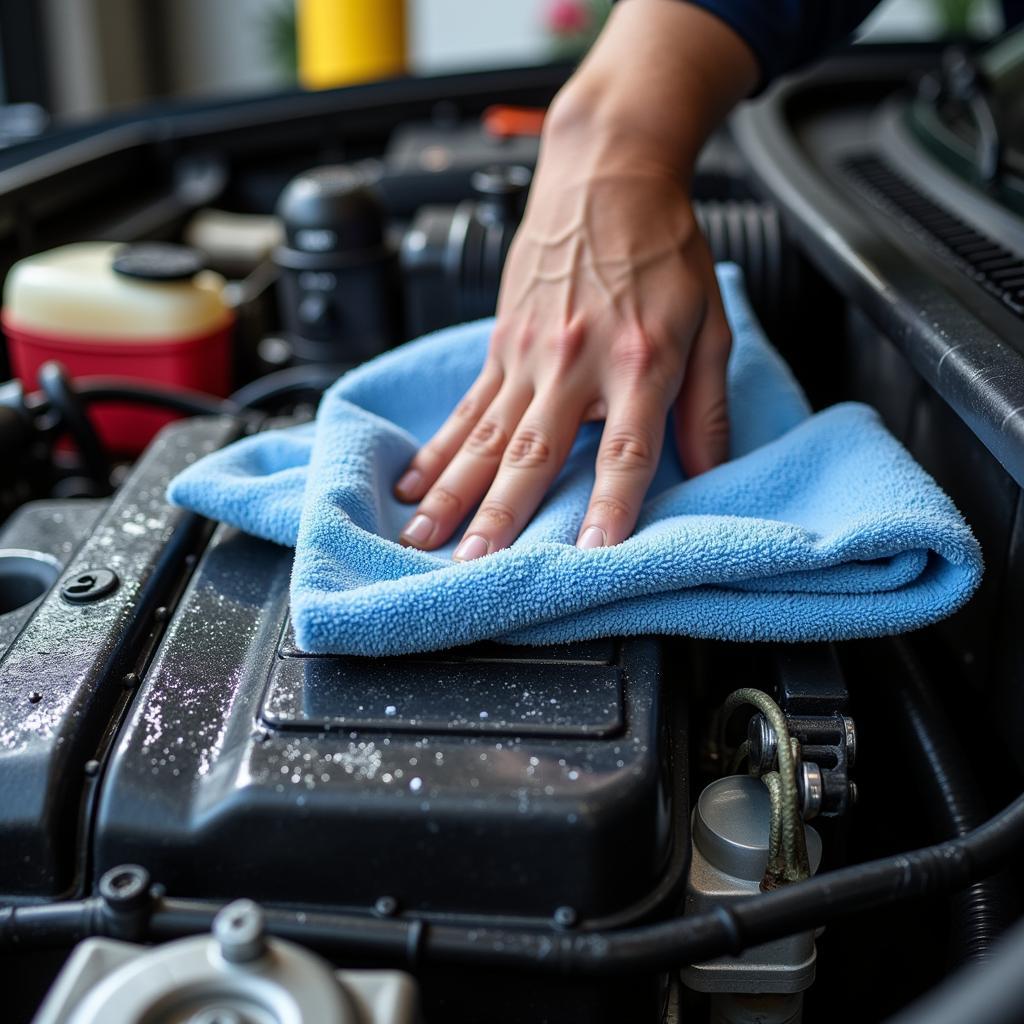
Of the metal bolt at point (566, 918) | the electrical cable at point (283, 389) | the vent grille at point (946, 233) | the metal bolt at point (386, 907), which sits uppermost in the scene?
the vent grille at point (946, 233)

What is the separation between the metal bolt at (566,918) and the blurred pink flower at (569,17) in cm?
355

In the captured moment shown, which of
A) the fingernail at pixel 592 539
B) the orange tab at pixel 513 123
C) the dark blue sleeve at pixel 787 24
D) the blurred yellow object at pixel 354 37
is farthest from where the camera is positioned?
the blurred yellow object at pixel 354 37

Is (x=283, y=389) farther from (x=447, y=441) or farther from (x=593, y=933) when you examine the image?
(x=593, y=933)

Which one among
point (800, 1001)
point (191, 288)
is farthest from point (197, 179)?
point (800, 1001)

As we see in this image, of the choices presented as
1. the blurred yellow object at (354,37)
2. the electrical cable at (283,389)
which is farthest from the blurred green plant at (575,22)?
the electrical cable at (283,389)

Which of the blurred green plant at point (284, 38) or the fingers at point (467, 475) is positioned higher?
the fingers at point (467, 475)

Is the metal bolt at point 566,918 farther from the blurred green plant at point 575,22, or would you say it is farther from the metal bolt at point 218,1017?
the blurred green plant at point 575,22

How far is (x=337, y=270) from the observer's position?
3.50 ft

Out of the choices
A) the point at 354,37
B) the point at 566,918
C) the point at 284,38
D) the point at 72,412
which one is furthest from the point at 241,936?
the point at 284,38

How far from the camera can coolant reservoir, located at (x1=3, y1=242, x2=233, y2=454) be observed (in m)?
1.03

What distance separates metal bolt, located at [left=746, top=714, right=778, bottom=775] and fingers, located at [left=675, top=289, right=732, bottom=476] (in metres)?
0.21

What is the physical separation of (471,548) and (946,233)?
1.59 ft

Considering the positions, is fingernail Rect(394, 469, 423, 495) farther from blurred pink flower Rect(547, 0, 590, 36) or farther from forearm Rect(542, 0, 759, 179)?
blurred pink flower Rect(547, 0, 590, 36)

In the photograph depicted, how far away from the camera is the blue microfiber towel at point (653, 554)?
523 millimetres
